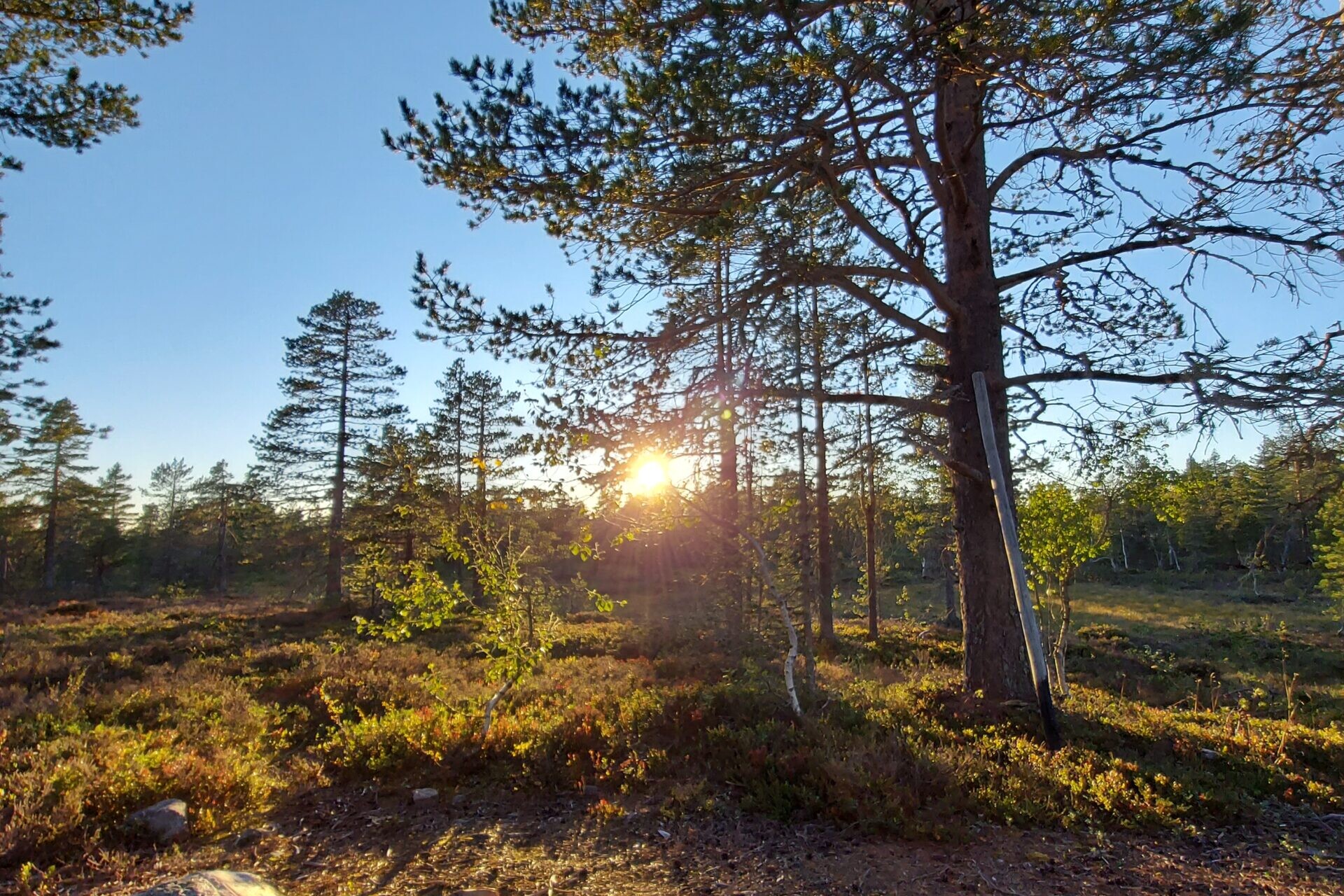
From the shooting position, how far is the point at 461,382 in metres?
26.6

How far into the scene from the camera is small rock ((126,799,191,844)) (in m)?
4.67

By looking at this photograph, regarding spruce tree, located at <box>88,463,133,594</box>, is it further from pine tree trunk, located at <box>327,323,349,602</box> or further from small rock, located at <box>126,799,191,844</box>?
small rock, located at <box>126,799,191,844</box>

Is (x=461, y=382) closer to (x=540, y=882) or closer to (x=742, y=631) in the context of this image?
(x=742, y=631)

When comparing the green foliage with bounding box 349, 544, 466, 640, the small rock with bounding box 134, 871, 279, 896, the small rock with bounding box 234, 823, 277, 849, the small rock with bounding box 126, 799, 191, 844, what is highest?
the green foliage with bounding box 349, 544, 466, 640

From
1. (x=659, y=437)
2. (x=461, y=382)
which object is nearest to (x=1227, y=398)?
(x=659, y=437)

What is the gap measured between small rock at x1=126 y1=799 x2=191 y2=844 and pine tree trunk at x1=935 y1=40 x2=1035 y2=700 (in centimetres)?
747

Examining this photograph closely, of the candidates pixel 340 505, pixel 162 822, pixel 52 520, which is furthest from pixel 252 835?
pixel 52 520

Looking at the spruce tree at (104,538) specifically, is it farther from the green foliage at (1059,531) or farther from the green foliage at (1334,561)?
the green foliage at (1334,561)

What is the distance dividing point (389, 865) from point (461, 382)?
23888 millimetres

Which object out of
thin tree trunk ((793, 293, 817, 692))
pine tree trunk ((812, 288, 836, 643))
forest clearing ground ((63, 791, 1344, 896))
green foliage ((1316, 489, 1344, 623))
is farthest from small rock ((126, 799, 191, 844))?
green foliage ((1316, 489, 1344, 623))

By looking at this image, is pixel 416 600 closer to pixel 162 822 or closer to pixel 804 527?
pixel 162 822

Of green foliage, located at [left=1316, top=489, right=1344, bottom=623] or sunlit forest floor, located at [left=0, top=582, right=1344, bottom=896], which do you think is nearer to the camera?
sunlit forest floor, located at [left=0, top=582, right=1344, bottom=896]

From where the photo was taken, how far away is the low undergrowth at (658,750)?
191 inches

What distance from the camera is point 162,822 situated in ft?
15.6
